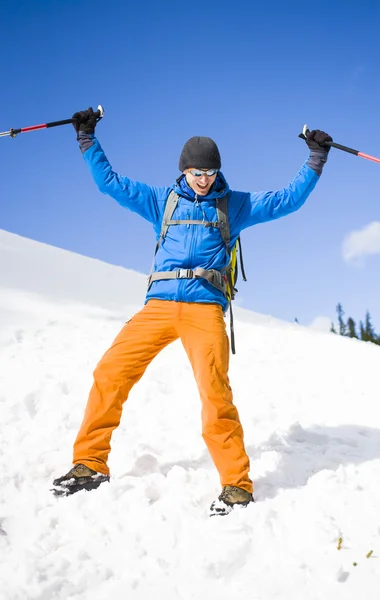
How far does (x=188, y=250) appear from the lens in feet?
15.4

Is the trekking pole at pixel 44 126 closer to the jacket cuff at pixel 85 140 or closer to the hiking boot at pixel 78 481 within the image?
the jacket cuff at pixel 85 140

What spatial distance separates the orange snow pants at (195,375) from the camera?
14.3 ft

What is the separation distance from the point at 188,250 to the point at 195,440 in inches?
87.1

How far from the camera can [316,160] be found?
16.2 ft

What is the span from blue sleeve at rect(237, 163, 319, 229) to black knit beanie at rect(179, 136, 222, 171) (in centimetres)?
46

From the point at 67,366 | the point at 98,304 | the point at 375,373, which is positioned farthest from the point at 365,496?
the point at 98,304

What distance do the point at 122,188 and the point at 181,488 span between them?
107 inches

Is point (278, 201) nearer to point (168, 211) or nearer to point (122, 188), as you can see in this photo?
point (168, 211)

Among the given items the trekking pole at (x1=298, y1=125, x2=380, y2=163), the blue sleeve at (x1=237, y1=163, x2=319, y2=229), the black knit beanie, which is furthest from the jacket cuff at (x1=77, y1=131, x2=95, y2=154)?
the trekking pole at (x1=298, y1=125, x2=380, y2=163)

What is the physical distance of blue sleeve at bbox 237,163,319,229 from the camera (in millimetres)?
4891

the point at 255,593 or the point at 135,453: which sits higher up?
the point at 135,453

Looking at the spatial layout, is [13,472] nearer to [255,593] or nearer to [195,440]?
[195,440]

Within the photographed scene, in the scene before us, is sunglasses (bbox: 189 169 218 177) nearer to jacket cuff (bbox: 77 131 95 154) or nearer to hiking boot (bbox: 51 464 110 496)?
jacket cuff (bbox: 77 131 95 154)

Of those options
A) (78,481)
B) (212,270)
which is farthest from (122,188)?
(78,481)
